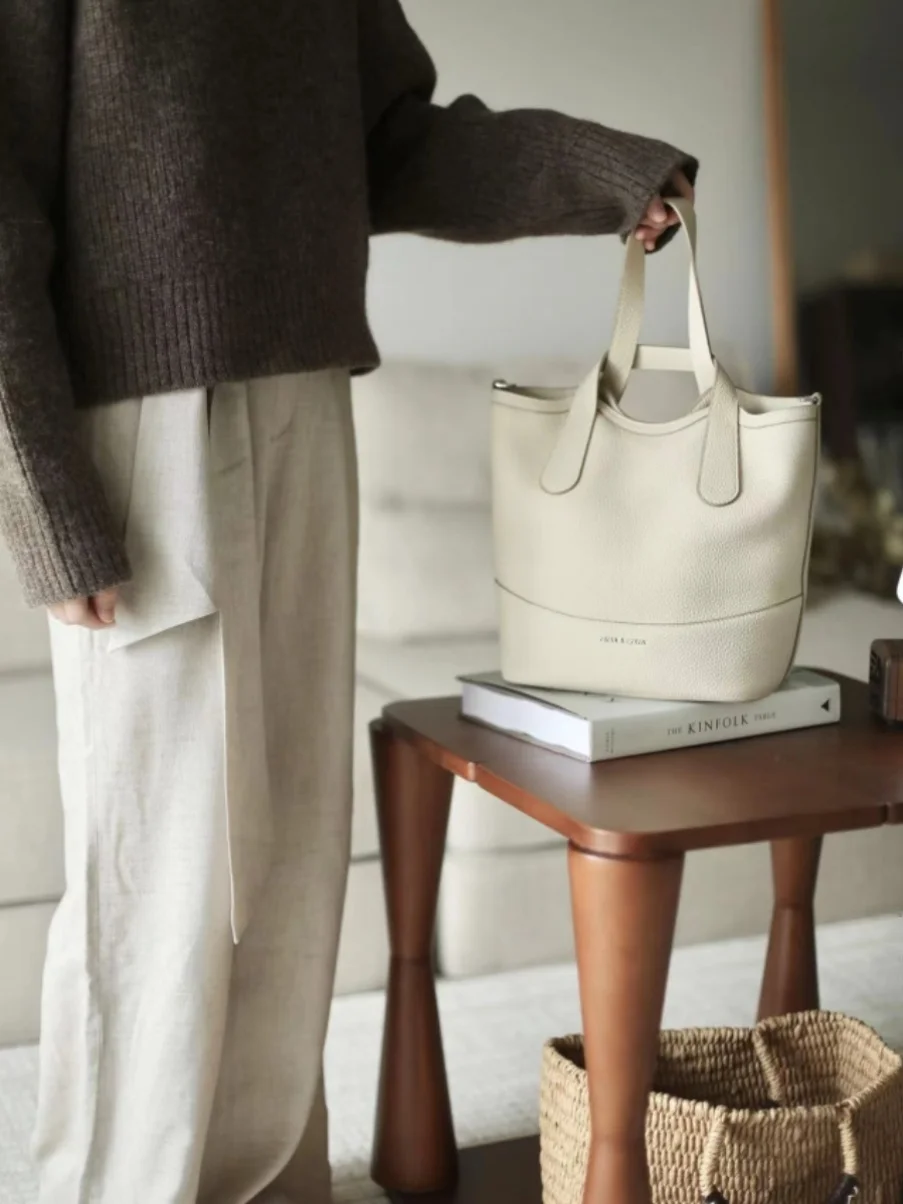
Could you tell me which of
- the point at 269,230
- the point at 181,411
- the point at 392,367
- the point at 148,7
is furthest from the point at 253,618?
the point at 392,367

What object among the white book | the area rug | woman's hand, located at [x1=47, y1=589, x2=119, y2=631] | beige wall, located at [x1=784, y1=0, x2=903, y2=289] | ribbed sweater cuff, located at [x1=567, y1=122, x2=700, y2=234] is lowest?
the area rug

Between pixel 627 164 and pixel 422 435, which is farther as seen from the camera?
pixel 422 435

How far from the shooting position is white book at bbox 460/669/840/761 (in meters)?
1.01

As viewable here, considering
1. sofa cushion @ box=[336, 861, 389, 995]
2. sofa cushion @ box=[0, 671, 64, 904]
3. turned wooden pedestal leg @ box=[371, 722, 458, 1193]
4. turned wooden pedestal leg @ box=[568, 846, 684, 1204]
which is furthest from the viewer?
sofa cushion @ box=[336, 861, 389, 995]

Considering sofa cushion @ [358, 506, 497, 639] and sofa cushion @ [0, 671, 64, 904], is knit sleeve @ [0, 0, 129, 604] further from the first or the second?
sofa cushion @ [358, 506, 497, 639]

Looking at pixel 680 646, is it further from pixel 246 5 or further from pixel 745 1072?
pixel 246 5

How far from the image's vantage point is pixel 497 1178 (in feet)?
4.00

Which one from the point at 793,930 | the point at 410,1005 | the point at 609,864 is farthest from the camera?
the point at 793,930

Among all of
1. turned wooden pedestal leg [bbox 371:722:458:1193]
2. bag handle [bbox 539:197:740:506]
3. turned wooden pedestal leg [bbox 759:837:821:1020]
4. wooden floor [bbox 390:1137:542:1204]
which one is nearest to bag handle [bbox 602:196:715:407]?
bag handle [bbox 539:197:740:506]


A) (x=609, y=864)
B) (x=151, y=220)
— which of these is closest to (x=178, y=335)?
(x=151, y=220)

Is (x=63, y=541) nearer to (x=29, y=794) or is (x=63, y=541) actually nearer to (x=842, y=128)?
(x=29, y=794)

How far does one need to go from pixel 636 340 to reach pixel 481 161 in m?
0.19

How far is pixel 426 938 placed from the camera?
46.8 inches

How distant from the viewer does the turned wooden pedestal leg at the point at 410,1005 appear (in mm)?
1171
